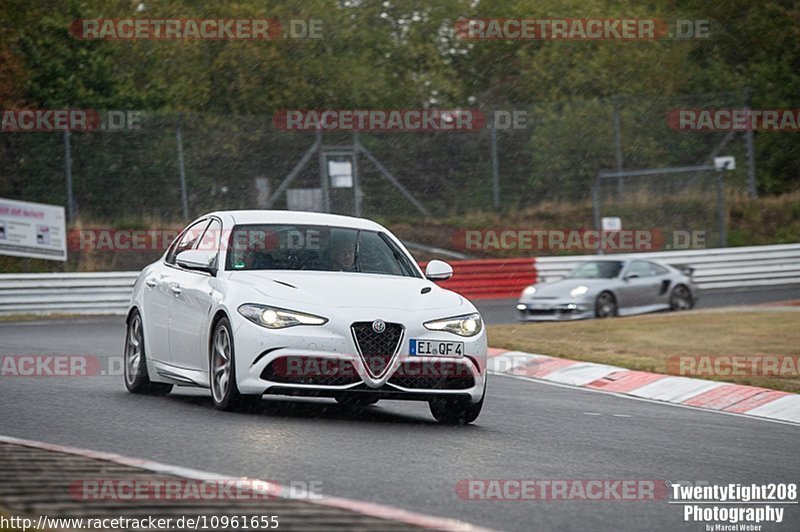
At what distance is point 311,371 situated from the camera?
30.8 feet

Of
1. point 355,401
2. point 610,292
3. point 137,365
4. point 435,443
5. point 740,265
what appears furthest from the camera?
point 740,265

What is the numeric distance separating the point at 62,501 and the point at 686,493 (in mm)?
3274

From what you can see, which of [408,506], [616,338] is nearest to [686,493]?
[408,506]

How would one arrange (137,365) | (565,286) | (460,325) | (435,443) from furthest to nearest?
1. (565,286)
2. (137,365)
3. (460,325)
4. (435,443)

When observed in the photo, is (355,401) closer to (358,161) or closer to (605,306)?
(605,306)

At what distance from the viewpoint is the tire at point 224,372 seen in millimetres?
9547

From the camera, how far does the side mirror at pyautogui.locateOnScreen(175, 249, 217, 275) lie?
10.3 meters

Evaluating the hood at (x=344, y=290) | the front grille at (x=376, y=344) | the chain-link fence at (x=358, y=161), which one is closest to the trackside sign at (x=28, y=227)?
the chain-link fence at (x=358, y=161)

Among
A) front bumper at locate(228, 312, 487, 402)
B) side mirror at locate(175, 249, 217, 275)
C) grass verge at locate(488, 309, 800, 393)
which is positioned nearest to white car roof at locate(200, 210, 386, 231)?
side mirror at locate(175, 249, 217, 275)

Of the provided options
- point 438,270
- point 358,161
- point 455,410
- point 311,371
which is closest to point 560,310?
point 358,161

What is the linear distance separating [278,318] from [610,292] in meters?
15.1

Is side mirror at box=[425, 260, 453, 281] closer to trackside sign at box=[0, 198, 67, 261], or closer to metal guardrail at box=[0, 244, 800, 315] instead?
metal guardrail at box=[0, 244, 800, 315]

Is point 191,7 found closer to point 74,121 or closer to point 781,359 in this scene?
point 74,121

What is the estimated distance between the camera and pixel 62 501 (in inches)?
223
